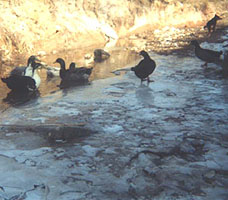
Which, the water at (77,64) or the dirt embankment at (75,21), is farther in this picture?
the dirt embankment at (75,21)

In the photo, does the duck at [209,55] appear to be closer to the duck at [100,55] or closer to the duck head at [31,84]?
the duck at [100,55]

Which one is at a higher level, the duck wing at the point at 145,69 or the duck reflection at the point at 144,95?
the duck wing at the point at 145,69

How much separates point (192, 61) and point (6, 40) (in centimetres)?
770

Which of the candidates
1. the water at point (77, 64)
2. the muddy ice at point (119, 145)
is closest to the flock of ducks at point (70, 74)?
the water at point (77, 64)

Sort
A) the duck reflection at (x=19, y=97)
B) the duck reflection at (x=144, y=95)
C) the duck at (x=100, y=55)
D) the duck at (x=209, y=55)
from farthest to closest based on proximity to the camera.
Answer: the duck at (x=100, y=55) < the duck at (x=209, y=55) < the duck reflection at (x=19, y=97) < the duck reflection at (x=144, y=95)

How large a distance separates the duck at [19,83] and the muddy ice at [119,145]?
0.64 m

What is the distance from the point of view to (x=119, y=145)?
4496 mm

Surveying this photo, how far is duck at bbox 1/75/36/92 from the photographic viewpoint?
25.7 feet

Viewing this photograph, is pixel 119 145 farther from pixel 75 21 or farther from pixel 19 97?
pixel 75 21

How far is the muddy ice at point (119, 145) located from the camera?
3.45 meters

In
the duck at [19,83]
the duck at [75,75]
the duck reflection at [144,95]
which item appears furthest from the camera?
the duck at [75,75]

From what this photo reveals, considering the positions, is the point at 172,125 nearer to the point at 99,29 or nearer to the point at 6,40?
the point at 6,40

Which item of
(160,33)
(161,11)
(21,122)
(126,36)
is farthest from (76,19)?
(21,122)

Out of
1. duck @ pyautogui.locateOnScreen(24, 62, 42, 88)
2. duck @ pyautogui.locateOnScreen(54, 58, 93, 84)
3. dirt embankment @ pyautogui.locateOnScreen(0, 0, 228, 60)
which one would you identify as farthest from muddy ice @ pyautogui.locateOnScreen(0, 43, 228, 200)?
dirt embankment @ pyautogui.locateOnScreen(0, 0, 228, 60)
